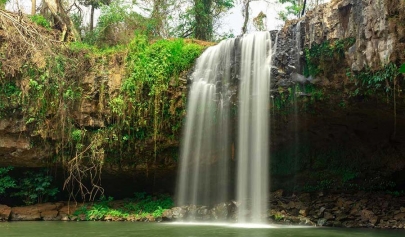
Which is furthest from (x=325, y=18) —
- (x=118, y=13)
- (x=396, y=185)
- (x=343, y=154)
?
(x=118, y=13)

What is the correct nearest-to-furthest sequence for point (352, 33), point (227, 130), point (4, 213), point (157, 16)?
point (352, 33) < point (4, 213) < point (227, 130) < point (157, 16)

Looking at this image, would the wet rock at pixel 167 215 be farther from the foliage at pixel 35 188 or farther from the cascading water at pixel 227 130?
the foliage at pixel 35 188

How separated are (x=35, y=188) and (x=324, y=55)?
10035 millimetres

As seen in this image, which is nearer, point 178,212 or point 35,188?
point 178,212

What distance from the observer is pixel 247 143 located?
1144cm

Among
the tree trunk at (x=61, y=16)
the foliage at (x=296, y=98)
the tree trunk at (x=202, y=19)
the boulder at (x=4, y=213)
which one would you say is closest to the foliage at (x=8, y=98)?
the boulder at (x=4, y=213)

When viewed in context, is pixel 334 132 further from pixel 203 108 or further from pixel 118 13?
pixel 118 13

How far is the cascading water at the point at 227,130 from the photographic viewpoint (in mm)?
11234

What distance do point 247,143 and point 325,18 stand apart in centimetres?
398

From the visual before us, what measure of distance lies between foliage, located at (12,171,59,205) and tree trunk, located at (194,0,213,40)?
10.6 meters

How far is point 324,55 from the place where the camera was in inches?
399

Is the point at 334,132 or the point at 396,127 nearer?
the point at 396,127

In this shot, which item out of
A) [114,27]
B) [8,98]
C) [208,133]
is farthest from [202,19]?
[8,98]

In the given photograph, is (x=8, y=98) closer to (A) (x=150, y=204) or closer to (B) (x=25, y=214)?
(B) (x=25, y=214)
